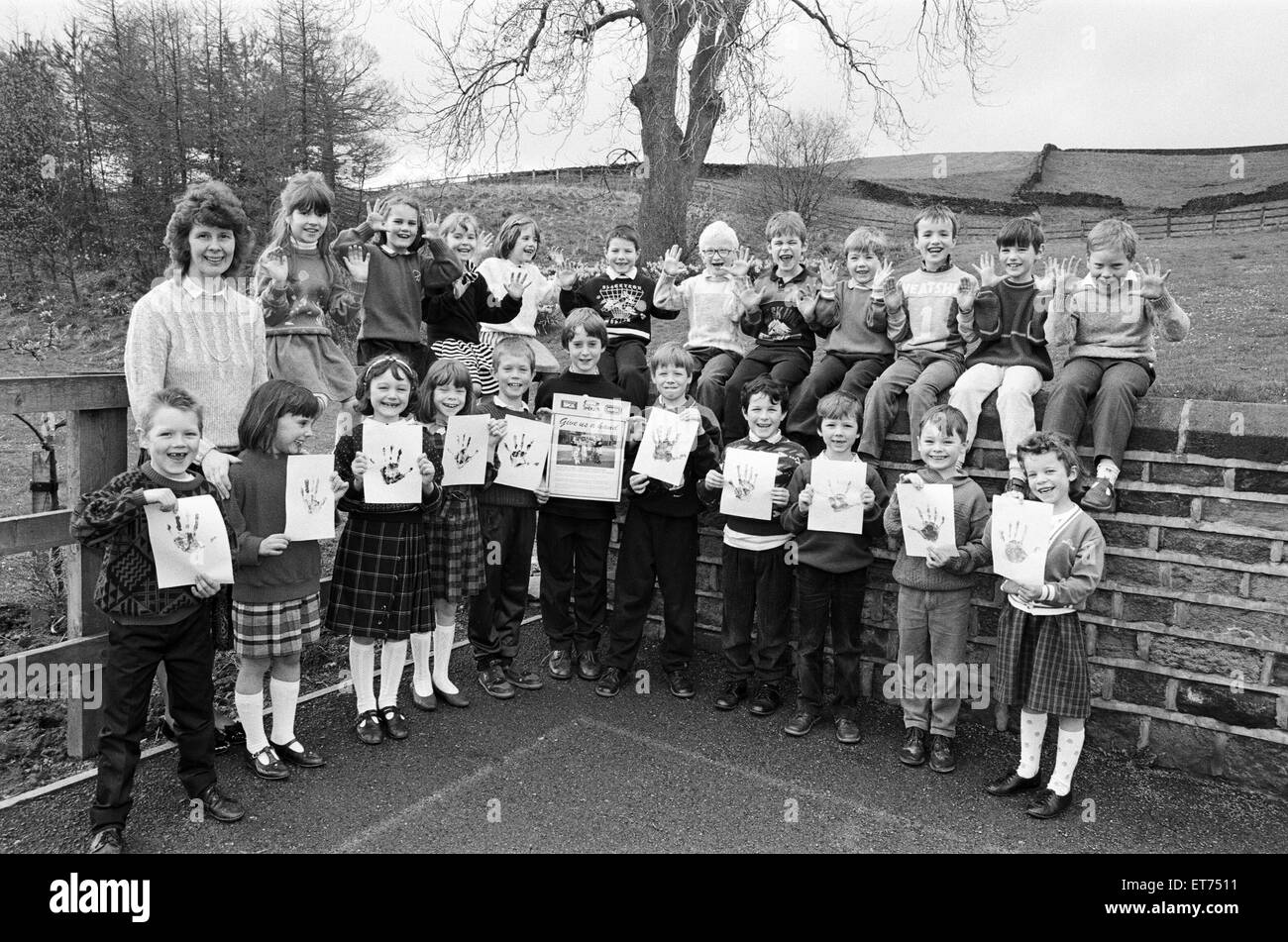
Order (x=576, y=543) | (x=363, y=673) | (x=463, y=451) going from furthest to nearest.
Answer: (x=576, y=543)
(x=463, y=451)
(x=363, y=673)

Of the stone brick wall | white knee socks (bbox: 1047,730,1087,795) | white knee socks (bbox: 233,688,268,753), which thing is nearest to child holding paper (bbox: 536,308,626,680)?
white knee socks (bbox: 233,688,268,753)

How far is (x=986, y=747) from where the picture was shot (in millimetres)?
4406

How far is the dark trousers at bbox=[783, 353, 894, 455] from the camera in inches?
203

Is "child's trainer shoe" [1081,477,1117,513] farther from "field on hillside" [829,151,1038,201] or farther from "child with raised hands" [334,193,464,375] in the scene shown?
"field on hillside" [829,151,1038,201]

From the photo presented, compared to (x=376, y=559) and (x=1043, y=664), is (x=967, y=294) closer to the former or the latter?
(x=1043, y=664)

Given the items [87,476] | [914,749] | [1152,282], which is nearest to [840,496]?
[914,749]

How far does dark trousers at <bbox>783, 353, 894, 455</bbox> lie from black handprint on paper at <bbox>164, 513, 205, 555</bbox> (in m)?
3.18

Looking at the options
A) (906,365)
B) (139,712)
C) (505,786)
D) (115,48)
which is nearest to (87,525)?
(139,712)

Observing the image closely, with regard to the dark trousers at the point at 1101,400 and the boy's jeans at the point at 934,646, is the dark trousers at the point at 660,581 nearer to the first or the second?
the boy's jeans at the point at 934,646

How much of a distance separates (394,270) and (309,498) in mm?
1825

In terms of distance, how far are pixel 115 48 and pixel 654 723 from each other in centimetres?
3282

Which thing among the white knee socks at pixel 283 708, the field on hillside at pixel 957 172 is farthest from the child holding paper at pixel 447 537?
the field on hillside at pixel 957 172

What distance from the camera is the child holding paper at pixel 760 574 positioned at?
187 inches

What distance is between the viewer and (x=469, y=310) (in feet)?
18.0
